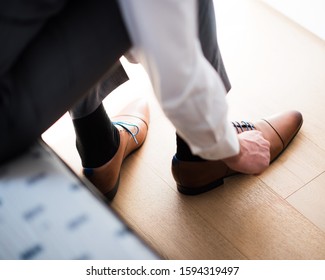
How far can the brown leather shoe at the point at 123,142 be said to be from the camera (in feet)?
2.96

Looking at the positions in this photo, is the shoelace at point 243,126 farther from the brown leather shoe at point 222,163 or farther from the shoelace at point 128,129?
the shoelace at point 128,129

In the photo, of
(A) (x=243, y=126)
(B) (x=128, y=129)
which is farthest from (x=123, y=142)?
(A) (x=243, y=126)

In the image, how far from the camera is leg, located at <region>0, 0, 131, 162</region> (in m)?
0.45

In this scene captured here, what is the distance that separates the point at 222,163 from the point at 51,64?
53cm

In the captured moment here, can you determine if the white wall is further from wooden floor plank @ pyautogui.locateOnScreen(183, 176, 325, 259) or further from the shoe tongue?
wooden floor plank @ pyautogui.locateOnScreen(183, 176, 325, 259)

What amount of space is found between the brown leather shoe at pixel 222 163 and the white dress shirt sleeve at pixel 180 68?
33 centimetres

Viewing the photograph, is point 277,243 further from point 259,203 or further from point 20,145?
point 20,145

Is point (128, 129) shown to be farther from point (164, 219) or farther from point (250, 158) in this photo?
point (250, 158)

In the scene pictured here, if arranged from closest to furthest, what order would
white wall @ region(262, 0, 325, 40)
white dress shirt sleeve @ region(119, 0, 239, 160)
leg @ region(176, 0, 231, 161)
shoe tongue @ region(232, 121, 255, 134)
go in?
white dress shirt sleeve @ region(119, 0, 239, 160) < leg @ region(176, 0, 231, 161) < shoe tongue @ region(232, 121, 255, 134) < white wall @ region(262, 0, 325, 40)

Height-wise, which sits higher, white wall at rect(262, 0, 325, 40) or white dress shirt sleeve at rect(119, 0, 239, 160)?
white dress shirt sleeve at rect(119, 0, 239, 160)

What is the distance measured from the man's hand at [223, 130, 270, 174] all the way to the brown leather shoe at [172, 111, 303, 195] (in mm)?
138

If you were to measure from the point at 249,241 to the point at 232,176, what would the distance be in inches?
6.9

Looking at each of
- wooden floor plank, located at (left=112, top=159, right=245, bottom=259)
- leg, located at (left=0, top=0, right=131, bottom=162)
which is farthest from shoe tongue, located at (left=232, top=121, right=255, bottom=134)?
leg, located at (left=0, top=0, right=131, bottom=162)

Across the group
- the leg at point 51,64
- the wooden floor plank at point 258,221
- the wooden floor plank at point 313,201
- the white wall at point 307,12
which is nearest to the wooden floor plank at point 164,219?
the wooden floor plank at point 258,221
